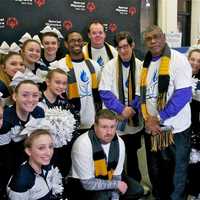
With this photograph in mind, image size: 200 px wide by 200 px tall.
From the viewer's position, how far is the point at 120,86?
11.2 ft

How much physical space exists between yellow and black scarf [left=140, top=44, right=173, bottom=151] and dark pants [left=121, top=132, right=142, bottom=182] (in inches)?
19.0

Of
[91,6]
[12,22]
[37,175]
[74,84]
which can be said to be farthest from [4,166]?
[91,6]

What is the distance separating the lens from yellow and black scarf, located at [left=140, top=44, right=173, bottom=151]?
2.96 m

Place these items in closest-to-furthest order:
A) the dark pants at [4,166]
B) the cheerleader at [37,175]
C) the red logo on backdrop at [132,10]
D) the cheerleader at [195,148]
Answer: the cheerleader at [37,175] → the dark pants at [4,166] → the cheerleader at [195,148] → the red logo on backdrop at [132,10]

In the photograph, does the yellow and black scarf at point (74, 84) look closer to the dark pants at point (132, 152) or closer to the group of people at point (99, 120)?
the group of people at point (99, 120)

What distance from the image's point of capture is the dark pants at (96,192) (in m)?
2.96

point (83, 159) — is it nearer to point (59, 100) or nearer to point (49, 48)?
point (59, 100)

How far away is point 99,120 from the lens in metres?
2.96

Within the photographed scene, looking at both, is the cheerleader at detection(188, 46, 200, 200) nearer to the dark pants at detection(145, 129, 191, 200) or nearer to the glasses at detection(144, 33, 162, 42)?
the dark pants at detection(145, 129, 191, 200)

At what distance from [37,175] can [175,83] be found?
1291 mm

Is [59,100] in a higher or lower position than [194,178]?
higher

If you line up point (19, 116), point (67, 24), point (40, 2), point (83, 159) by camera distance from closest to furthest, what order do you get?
1. point (19, 116)
2. point (83, 159)
3. point (40, 2)
4. point (67, 24)

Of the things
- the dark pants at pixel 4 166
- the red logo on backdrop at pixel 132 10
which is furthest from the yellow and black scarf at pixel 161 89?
the red logo on backdrop at pixel 132 10

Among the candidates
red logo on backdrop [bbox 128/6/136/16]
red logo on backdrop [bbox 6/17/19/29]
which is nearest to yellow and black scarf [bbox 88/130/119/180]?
red logo on backdrop [bbox 6/17/19/29]
